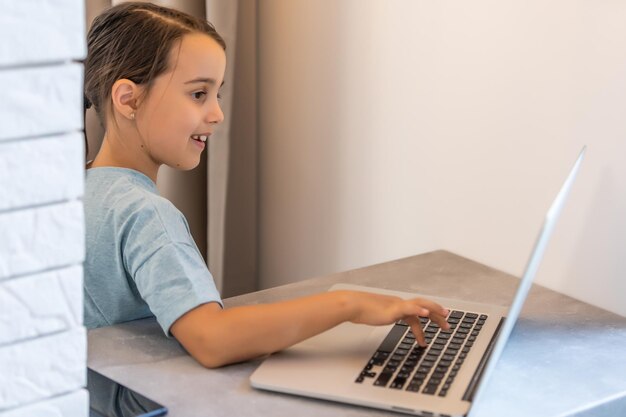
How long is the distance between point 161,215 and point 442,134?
0.58 meters

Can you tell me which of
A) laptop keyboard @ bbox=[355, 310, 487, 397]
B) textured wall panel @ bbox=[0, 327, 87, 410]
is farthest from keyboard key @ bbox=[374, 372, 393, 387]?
textured wall panel @ bbox=[0, 327, 87, 410]

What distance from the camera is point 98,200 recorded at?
120cm

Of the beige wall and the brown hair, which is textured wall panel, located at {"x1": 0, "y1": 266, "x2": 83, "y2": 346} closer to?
the brown hair

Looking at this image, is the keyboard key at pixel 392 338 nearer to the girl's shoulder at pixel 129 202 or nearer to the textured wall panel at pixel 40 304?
the girl's shoulder at pixel 129 202

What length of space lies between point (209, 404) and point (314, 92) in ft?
3.04

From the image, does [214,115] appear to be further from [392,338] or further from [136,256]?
[392,338]

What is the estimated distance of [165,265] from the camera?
109cm

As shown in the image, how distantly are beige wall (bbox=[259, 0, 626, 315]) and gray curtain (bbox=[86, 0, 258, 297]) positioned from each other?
0.04 metres

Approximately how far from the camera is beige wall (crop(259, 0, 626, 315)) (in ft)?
4.32

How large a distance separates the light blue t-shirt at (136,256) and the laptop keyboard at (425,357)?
203mm

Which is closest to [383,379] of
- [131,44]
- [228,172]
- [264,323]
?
[264,323]

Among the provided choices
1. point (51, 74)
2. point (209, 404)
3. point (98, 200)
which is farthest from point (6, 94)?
point (98, 200)

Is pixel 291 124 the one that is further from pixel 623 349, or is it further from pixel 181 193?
pixel 623 349

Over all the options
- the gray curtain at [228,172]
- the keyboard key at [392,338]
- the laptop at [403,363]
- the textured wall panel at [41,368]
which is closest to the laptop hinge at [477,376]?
the laptop at [403,363]
